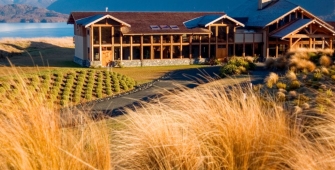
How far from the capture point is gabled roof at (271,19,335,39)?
116 feet

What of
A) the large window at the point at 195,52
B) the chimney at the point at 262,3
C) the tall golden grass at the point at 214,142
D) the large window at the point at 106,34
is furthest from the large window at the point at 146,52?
the tall golden grass at the point at 214,142

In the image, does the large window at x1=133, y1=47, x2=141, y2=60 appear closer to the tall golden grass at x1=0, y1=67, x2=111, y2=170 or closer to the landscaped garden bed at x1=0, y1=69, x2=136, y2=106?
the landscaped garden bed at x1=0, y1=69, x2=136, y2=106

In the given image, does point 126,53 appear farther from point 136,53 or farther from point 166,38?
point 166,38

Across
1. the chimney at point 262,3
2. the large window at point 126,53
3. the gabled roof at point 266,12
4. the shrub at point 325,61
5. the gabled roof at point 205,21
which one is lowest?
the shrub at point 325,61

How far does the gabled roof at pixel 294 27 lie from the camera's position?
35406mm

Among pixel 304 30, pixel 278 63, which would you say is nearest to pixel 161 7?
pixel 304 30

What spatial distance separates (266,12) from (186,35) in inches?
310

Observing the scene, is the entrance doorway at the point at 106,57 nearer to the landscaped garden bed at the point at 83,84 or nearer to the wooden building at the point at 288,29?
the landscaped garden bed at the point at 83,84

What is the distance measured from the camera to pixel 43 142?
416 cm

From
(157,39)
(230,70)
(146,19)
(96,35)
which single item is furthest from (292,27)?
(96,35)

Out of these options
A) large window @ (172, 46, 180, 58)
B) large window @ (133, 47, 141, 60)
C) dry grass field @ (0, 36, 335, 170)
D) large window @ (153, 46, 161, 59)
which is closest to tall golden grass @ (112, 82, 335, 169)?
dry grass field @ (0, 36, 335, 170)

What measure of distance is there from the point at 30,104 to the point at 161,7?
186m

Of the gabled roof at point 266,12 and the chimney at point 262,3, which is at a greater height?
the chimney at point 262,3

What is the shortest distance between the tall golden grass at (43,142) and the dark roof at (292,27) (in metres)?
32.6
